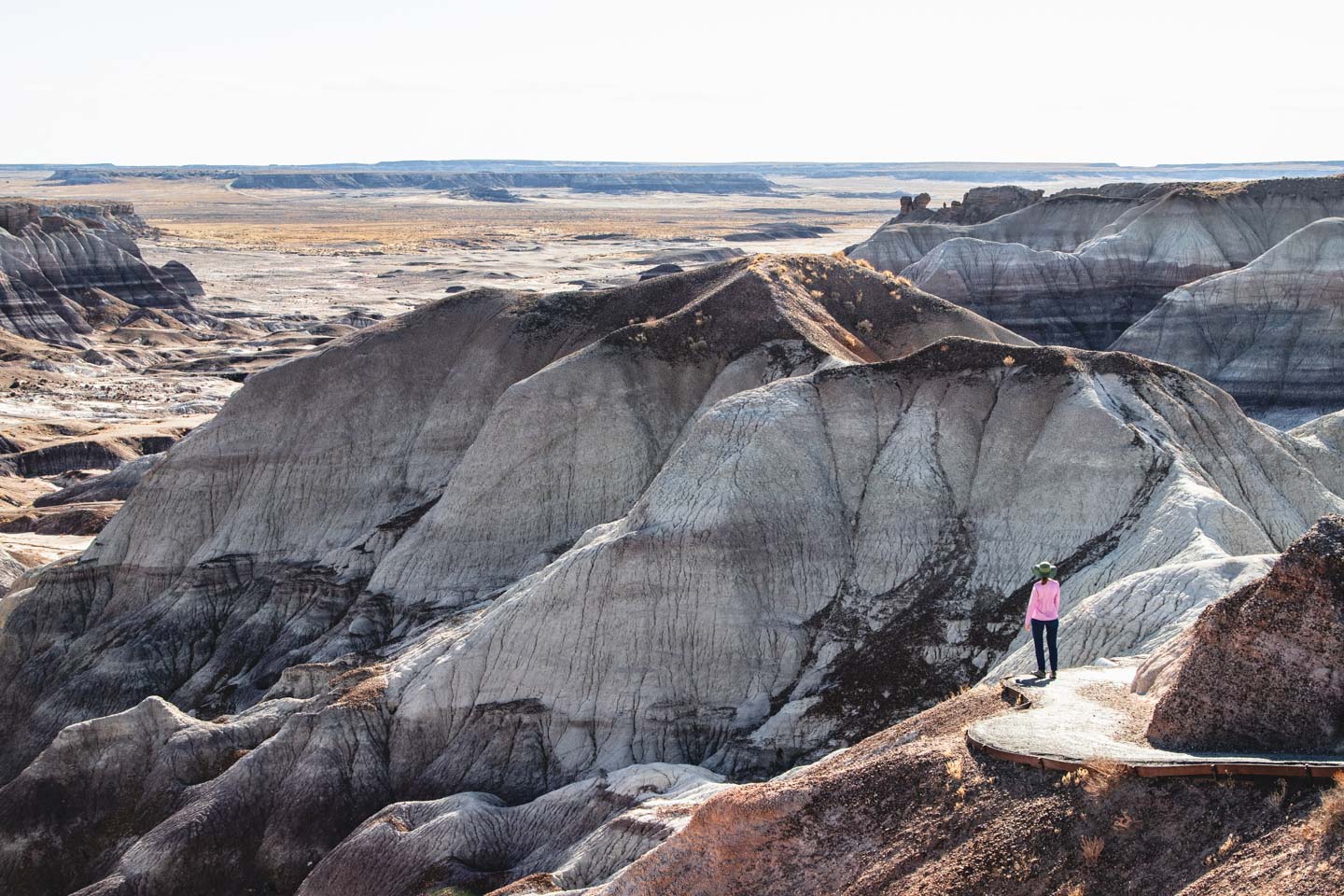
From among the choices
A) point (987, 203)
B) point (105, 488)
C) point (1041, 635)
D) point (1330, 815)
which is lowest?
point (105, 488)

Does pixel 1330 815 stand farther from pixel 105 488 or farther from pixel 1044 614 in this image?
pixel 105 488

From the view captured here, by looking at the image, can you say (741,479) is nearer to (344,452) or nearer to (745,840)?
(745,840)

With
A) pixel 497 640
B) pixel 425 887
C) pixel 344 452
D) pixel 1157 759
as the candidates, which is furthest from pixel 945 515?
pixel 344 452

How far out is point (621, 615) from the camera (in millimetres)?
25062

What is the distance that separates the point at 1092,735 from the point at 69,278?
320ft

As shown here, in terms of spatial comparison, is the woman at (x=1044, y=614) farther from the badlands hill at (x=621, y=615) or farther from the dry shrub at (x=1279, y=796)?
the dry shrub at (x=1279, y=796)

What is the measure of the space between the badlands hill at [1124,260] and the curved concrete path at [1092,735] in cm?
5631

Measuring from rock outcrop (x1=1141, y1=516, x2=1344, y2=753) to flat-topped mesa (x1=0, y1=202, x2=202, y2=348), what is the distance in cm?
9011

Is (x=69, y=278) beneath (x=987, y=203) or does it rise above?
beneath

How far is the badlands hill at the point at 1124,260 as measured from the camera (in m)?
70.1

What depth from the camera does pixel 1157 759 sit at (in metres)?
12.1

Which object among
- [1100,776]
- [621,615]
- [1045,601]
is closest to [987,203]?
[621,615]

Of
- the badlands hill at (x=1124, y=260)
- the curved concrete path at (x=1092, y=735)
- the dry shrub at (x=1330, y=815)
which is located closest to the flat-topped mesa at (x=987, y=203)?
the badlands hill at (x=1124, y=260)

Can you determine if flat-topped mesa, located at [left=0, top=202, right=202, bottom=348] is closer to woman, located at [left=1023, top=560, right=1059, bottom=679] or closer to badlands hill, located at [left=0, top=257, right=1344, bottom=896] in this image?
badlands hill, located at [left=0, top=257, right=1344, bottom=896]
